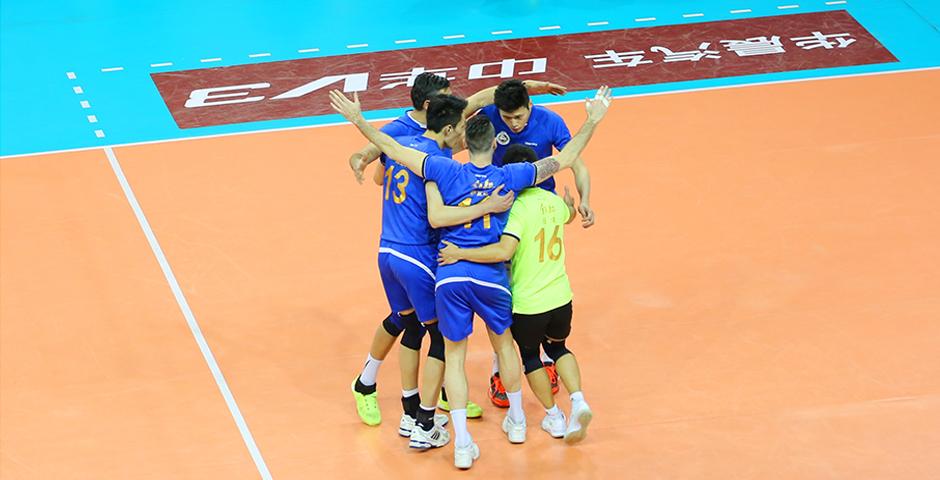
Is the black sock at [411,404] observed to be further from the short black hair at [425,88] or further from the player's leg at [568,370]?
the short black hair at [425,88]

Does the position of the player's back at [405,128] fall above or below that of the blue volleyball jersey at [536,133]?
above

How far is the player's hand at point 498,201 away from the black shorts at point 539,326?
2.41 ft

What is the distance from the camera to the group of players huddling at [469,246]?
892 centimetres

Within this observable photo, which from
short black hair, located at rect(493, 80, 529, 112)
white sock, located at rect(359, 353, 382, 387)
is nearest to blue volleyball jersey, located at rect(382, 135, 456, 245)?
short black hair, located at rect(493, 80, 529, 112)

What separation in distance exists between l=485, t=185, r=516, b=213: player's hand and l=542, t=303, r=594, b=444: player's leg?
0.80 m

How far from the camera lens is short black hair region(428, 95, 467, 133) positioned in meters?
9.00

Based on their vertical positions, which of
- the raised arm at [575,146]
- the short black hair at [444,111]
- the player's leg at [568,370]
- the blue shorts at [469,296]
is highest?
the short black hair at [444,111]

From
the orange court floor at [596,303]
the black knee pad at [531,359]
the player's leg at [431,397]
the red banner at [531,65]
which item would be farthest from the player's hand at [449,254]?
the red banner at [531,65]

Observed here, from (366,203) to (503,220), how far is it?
4.06 meters

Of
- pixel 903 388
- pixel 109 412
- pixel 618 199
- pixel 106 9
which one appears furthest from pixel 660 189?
pixel 106 9

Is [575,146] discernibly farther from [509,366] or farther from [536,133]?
[509,366]

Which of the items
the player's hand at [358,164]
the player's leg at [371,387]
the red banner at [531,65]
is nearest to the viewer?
the player's hand at [358,164]

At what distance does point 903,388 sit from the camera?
10.0m

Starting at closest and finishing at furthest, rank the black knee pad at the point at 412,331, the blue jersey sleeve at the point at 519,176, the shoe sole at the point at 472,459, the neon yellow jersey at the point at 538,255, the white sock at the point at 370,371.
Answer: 1. the blue jersey sleeve at the point at 519,176
2. the neon yellow jersey at the point at 538,255
3. the shoe sole at the point at 472,459
4. the black knee pad at the point at 412,331
5. the white sock at the point at 370,371
